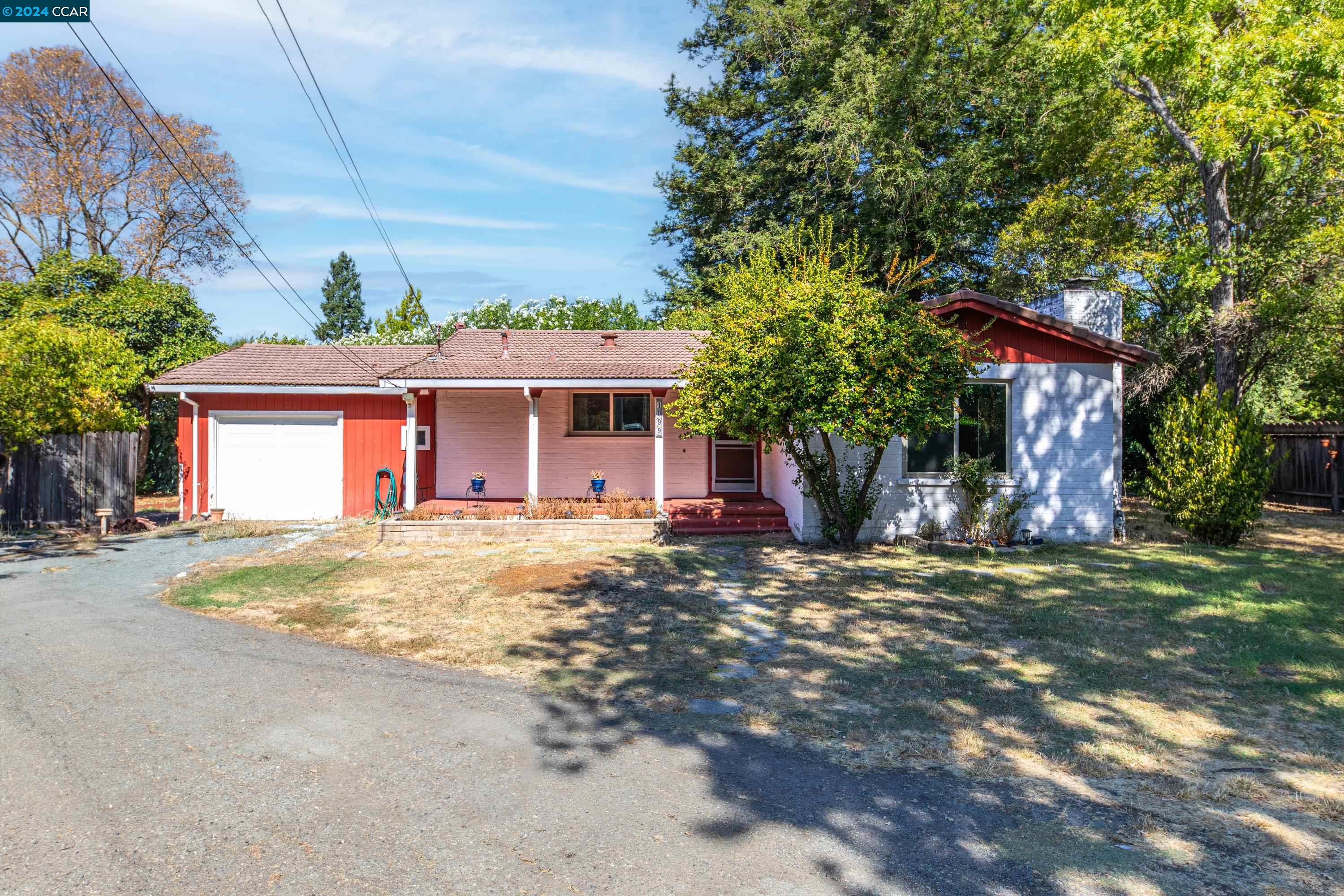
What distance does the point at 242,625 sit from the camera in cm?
741

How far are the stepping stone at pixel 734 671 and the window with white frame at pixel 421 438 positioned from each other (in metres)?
11.5

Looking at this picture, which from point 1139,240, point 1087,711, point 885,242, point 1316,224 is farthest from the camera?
point 885,242

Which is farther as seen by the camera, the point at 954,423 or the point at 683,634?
the point at 954,423

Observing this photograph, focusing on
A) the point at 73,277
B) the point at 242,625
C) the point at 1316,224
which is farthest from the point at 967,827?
the point at 73,277

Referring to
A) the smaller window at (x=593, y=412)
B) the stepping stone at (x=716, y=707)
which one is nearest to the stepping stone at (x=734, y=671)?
the stepping stone at (x=716, y=707)

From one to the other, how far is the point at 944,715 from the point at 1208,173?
15092 millimetres

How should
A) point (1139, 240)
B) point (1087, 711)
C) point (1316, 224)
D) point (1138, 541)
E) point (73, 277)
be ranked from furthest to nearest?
point (73, 277) → point (1139, 240) → point (1316, 224) → point (1138, 541) → point (1087, 711)

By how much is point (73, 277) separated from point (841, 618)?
23.9m

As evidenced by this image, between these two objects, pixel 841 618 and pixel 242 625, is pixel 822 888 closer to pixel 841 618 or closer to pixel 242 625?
pixel 841 618

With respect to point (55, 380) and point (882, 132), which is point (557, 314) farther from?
point (55, 380)

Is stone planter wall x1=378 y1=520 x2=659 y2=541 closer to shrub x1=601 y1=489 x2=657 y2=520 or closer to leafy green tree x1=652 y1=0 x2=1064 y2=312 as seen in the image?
shrub x1=601 y1=489 x2=657 y2=520

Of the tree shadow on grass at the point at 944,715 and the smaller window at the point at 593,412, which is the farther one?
the smaller window at the point at 593,412

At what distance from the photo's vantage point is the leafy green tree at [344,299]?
66.2 metres

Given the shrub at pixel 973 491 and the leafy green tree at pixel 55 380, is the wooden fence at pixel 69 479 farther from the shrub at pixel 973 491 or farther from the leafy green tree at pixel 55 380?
the shrub at pixel 973 491
